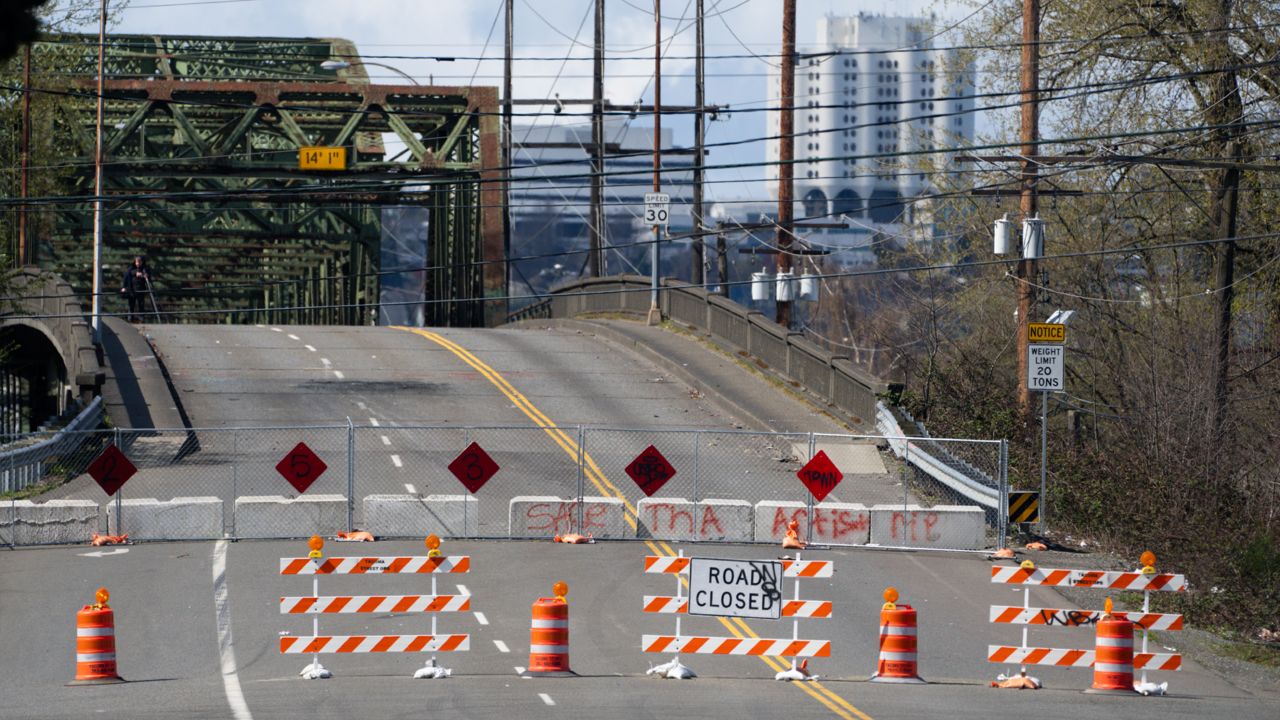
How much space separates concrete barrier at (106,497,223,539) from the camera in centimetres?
2431

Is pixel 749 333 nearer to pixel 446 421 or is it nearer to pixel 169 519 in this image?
pixel 446 421

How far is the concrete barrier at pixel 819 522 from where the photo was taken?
24859 millimetres

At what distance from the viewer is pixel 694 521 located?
81.4ft

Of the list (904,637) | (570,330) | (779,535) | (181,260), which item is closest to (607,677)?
(904,637)

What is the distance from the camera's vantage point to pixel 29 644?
17.5 metres

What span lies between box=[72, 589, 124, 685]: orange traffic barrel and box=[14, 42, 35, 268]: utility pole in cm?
2380

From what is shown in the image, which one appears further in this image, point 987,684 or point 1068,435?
point 1068,435

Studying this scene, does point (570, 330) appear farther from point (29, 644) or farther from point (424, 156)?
point (29, 644)

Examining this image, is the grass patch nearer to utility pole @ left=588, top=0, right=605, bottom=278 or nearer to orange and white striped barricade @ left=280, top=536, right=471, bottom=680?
orange and white striped barricade @ left=280, top=536, right=471, bottom=680

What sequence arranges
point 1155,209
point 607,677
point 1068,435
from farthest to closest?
point 1155,209
point 1068,435
point 607,677

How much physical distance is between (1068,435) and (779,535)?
1045 cm

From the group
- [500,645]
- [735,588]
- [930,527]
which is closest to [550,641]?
[500,645]

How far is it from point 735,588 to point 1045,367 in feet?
37.8

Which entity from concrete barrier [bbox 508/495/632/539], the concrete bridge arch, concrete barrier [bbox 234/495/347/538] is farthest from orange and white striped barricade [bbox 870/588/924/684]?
the concrete bridge arch
